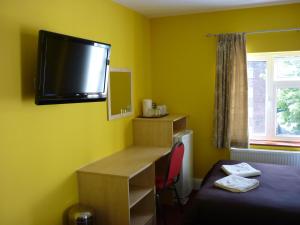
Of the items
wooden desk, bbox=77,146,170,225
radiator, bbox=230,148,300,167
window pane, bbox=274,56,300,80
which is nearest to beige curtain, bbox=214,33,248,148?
radiator, bbox=230,148,300,167

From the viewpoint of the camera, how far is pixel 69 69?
2348 millimetres

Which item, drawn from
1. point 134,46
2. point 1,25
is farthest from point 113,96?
point 1,25

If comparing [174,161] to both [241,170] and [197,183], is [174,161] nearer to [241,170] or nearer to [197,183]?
[241,170]

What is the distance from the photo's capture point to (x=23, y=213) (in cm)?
220

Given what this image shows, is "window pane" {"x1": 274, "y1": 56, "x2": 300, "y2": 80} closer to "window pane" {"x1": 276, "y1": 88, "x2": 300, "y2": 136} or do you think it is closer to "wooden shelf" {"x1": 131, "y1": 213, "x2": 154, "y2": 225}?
"window pane" {"x1": 276, "y1": 88, "x2": 300, "y2": 136}

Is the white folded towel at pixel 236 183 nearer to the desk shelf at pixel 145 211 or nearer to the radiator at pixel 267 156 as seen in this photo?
the desk shelf at pixel 145 211

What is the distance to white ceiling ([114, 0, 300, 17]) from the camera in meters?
3.55

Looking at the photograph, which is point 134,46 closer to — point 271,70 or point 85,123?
point 85,123

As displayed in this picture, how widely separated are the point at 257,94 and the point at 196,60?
35.1 inches

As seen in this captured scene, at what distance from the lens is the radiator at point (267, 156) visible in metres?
3.67

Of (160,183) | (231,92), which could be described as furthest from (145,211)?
(231,92)

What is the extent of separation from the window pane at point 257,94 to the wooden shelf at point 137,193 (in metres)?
1.75

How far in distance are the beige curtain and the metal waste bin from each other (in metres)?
2.04

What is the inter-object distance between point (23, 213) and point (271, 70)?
10.6ft
